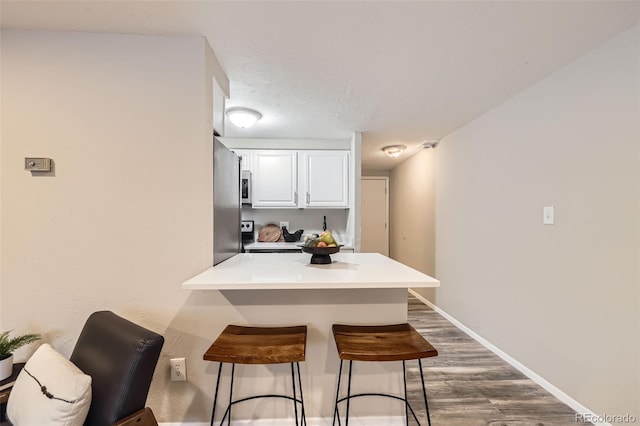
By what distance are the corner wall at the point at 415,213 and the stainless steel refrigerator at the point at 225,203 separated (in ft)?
8.83

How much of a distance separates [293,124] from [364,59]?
1.35 metres

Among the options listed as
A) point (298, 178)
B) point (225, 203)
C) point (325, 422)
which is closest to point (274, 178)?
point (298, 178)

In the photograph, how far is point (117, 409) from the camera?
960 mm

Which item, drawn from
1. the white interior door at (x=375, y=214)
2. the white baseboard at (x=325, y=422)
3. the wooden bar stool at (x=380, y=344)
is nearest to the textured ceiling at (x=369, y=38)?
the wooden bar stool at (x=380, y=344)

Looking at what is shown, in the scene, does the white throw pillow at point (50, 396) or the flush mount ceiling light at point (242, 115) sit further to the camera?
the flush mount ceiling light at point (242, 115)

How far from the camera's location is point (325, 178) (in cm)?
352

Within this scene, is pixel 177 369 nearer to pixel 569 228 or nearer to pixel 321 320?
pixel 321 320

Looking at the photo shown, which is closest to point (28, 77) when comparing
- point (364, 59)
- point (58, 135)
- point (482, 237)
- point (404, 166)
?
point (58, 135)

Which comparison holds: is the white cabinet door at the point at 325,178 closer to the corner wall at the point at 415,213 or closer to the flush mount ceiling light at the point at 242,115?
the flush mount ceiling light at the point at 242,115

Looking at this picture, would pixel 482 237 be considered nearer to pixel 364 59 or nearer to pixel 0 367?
pixel 364 59

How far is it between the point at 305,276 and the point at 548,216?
184 cm

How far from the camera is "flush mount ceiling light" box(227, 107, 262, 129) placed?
2.48 m

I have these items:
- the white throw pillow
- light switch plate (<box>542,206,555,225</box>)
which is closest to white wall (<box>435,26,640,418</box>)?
light switch plate (<box>542,206,555,225</box>)

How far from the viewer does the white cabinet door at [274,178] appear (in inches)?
138
